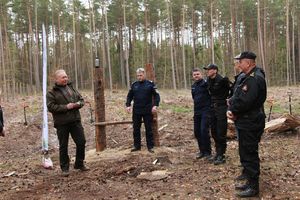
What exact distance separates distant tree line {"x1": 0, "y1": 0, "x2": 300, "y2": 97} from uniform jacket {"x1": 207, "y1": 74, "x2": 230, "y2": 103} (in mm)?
28396

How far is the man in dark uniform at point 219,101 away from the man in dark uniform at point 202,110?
335 mm

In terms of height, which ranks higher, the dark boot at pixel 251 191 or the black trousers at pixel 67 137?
the black trousers at pixel 67 137

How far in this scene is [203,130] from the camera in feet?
24.8

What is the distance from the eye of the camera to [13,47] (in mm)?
46031

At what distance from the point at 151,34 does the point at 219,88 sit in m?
40.0

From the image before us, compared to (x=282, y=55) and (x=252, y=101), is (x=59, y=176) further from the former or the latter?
(x=282, y=55)

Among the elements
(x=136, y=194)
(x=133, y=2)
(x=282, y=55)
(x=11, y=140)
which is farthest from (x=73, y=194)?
(x=282, y=55)

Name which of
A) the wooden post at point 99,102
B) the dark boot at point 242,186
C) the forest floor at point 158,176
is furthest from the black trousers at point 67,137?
the dark boot at point 242,186

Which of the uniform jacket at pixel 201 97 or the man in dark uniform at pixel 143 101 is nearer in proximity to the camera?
the uniform jacket at pixel 201 97

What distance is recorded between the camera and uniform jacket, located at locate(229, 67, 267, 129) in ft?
16.3

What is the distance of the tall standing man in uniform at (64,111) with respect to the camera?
6891 mm

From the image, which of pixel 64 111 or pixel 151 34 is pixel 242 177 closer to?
pixel 64 111

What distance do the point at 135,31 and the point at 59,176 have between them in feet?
131

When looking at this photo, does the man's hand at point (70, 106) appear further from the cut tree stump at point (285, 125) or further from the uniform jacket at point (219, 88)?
the cut tree stump at point (285, 125)
